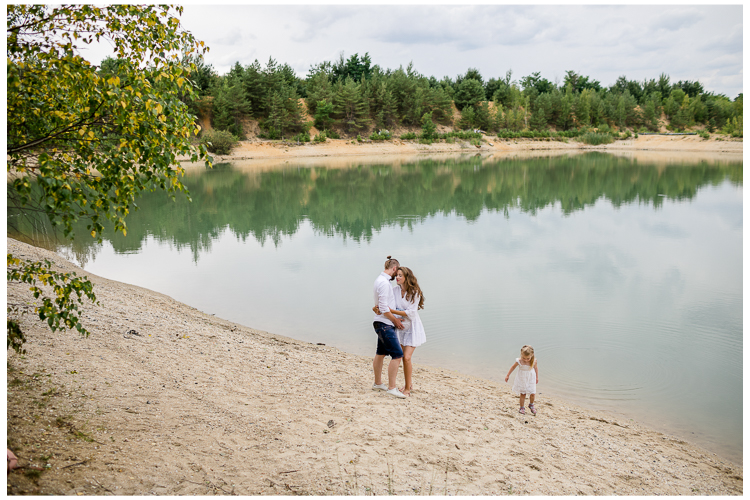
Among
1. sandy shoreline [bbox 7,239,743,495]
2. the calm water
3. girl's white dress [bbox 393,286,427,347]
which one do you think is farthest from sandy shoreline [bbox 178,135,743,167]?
girl's white dress [bbox 393,286,427,347]

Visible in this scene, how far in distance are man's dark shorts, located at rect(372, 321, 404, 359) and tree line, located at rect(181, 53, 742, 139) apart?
230ft

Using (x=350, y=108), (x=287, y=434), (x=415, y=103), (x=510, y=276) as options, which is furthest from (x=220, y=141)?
(x=287, y=434)

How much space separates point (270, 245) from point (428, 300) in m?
8.71

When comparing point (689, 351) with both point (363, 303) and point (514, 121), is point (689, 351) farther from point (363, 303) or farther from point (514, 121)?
point (514, 121)

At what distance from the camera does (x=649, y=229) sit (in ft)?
72.2

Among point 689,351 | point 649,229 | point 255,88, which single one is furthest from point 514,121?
point 689,351

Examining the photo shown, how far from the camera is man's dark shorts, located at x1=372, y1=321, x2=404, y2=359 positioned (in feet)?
22.8

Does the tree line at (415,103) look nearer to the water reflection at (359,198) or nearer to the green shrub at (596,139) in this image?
the green shrub at (596,139)

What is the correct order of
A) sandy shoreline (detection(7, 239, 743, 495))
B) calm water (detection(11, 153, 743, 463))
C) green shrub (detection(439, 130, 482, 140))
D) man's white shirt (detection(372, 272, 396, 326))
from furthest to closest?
green shrub (detection(439, 130, 482, 140)) < calm water (detection(11, 153, 743, 463)) < man's white shirt (detection(372, 272, 396, 326)) < sandy shoreline (detection(7, 239, 743, 495))

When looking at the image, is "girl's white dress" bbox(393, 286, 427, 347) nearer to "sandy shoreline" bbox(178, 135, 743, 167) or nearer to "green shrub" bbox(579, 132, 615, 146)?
"sandy shoreline" bbox(178, 135, 743, 167)

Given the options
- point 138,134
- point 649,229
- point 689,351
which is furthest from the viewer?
point 649,229

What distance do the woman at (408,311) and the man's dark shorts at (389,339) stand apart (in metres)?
0.12

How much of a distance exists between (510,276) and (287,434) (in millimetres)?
9833

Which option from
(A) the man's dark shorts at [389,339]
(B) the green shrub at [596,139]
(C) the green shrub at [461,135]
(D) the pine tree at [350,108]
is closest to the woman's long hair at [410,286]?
(A) the man's dark shorts at [389,339]
